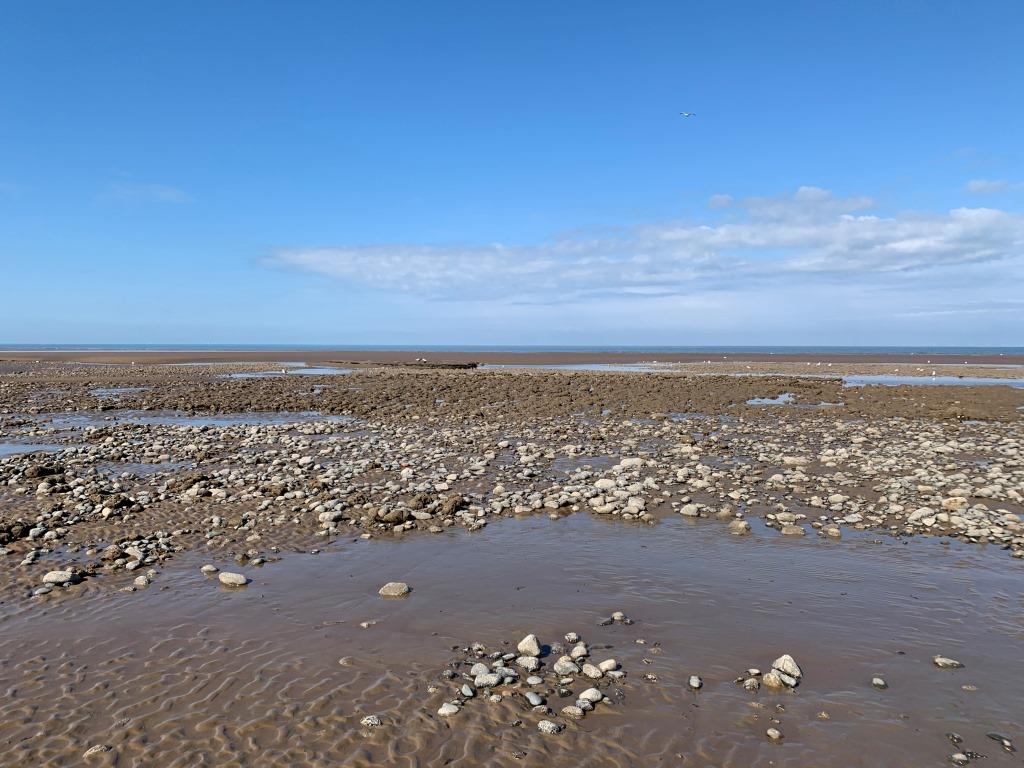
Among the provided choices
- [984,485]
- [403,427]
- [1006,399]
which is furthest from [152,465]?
[1006,399]

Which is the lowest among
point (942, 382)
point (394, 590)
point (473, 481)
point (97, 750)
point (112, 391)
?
point (97, 750)

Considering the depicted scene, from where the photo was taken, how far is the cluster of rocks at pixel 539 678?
5480 millimetres

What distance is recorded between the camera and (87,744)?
16.5 feet

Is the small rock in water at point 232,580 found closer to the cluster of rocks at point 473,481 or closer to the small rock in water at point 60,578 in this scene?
the cluster of rocks at point 473,481

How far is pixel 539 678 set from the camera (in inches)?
234

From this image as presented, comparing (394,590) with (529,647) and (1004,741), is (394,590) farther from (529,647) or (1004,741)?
(1004,741)

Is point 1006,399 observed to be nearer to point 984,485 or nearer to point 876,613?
point 984,485

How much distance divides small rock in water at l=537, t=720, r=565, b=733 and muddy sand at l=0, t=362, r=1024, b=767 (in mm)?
59

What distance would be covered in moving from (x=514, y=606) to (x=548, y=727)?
2.45 metres

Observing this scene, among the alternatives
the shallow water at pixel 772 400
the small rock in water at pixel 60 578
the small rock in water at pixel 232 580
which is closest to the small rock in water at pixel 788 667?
the small rock in water at pixel 232 580

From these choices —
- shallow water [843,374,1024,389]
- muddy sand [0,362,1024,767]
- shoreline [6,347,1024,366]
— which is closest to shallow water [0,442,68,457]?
muddy sand [0,362,1024,767]

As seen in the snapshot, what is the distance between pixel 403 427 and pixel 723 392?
19619mm

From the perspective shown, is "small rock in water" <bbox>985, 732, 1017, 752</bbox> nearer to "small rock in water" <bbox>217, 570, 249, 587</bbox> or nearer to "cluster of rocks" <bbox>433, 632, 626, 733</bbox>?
"cluster of rocks" <bbox>433, 632, 626, 733</bbox>

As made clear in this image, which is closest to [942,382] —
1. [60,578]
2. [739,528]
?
[739,528]
